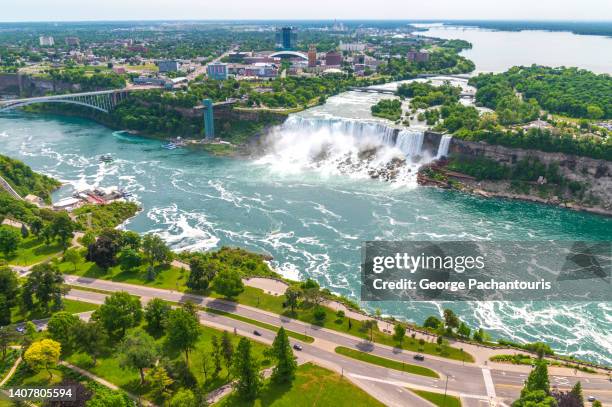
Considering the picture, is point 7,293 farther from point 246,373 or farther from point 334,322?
point 334,322

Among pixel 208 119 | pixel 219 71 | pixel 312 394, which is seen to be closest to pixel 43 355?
pixel 312 394

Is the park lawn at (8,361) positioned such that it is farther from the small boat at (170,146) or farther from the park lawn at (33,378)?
the small boat at (170,146)

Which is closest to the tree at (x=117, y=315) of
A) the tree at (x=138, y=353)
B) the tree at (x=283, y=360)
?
the tree at (x=138, y=353)

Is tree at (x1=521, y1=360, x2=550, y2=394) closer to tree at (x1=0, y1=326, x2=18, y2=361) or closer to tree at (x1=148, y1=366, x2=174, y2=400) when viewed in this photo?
tree at (x1=148, y1=366, x2=174, y2=400)

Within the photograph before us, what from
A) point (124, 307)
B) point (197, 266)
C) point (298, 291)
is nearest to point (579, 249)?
point (298, 291)

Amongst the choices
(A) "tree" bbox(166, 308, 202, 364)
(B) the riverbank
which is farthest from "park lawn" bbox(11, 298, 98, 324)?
(B) the riverbank

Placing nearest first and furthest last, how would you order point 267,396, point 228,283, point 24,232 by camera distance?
1. point 267,396
2. point 228,283
3. point 24,232
